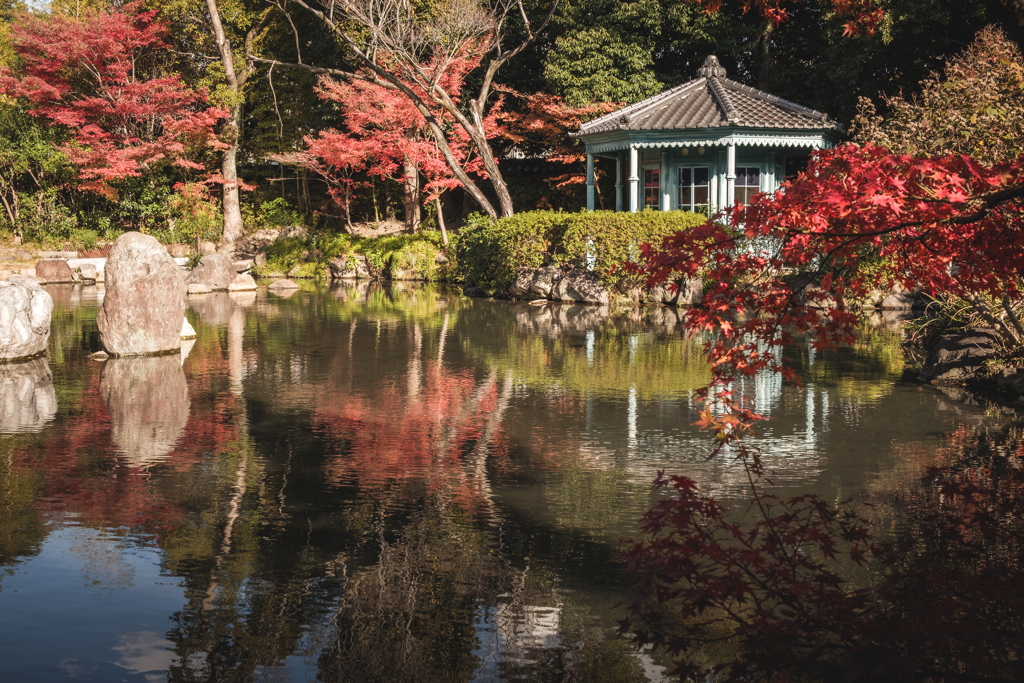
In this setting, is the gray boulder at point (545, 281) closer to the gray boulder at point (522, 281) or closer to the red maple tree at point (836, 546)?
the gray boulder at point (522, 281)

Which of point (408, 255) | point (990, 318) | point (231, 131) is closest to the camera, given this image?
point (990, 318)

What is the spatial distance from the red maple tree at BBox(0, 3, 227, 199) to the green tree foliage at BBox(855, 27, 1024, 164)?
20.0 metres

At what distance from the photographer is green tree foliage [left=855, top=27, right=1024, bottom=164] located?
362 inches

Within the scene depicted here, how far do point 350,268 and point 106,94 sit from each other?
8.72m

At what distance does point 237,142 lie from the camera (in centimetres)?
2816

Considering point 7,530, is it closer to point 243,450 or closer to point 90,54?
point 243,450

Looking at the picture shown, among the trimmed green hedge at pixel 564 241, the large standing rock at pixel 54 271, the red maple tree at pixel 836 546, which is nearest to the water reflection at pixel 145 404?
the red maple tree at pixel 836 546

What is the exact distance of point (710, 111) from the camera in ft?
66.6

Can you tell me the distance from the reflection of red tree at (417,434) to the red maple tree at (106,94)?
62.4 feet

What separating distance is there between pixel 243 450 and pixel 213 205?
2347cm

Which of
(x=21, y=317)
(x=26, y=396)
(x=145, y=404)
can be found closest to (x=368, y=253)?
(x=21, y=317)

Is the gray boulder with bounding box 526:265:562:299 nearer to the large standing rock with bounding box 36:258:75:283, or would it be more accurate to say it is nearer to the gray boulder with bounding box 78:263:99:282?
the gray boulder with bounding box 78:263:99:282

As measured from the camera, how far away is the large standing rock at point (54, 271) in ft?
76.1

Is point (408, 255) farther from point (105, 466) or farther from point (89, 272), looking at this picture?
point (105, 466)
